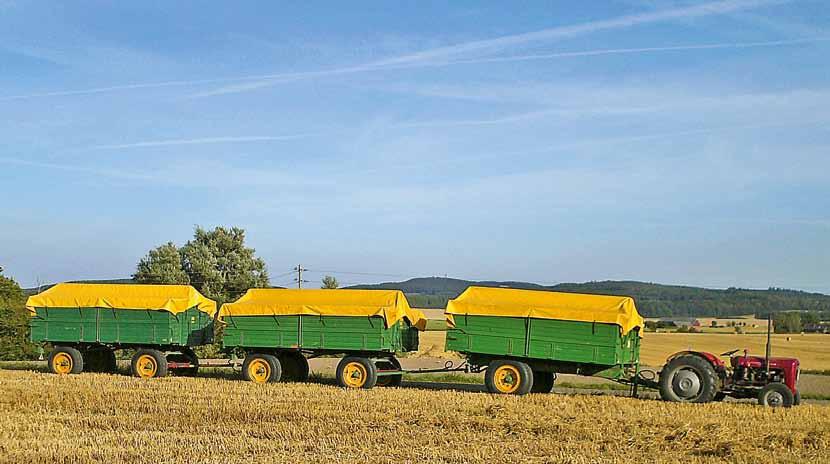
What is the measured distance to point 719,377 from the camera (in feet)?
66.1

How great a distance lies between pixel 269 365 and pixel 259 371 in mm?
339

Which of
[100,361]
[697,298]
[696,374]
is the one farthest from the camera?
[697,298]

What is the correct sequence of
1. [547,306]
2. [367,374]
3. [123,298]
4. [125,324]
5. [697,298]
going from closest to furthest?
[547,306]
[367,374]
[125,324]
[123,298]
[697,298]

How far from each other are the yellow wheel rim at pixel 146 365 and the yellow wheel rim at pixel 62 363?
209cm

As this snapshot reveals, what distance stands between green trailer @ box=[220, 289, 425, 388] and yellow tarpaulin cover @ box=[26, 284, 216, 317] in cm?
160

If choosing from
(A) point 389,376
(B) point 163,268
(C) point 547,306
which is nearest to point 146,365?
Result: (A) point 389,376

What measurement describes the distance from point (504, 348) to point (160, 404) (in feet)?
25.5

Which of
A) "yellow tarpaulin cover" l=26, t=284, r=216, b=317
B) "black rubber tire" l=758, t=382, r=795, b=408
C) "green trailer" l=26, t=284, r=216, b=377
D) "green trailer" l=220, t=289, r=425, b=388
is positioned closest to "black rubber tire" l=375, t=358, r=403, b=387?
"green trailer" l=220, t=289, r=425, b=388

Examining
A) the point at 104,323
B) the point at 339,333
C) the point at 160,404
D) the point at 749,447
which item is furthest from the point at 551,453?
the point at 104,323

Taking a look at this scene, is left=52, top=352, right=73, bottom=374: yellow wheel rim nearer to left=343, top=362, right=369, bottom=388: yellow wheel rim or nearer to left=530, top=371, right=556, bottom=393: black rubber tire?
left=343, top=362, right=369, bottom=388: yellow wheel rim

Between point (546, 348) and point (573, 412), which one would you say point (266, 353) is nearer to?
point (546, 348)

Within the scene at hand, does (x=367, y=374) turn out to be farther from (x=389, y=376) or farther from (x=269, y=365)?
(x=269, y=365)

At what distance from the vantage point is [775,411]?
18.2m

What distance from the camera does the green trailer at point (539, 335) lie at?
2084 centimetres
